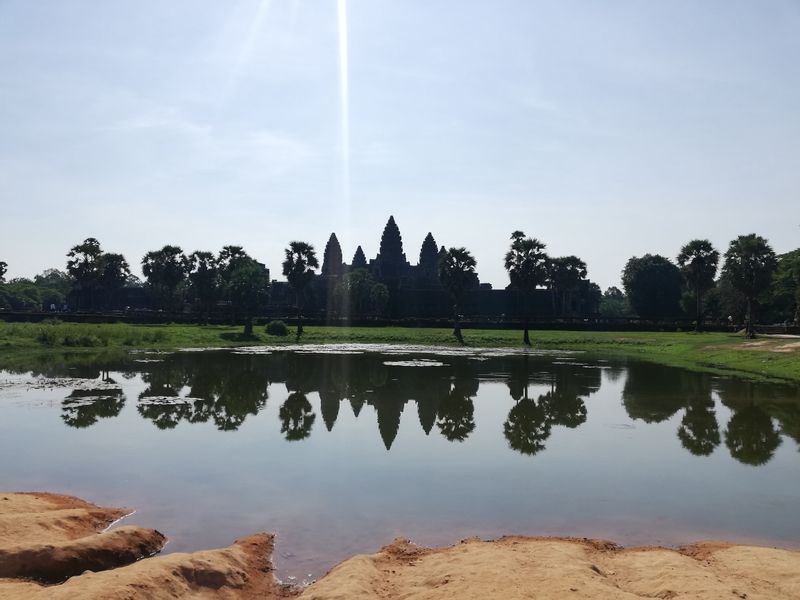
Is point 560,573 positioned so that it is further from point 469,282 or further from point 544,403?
point 469,282

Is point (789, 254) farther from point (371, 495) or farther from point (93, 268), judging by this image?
point (93, 268)

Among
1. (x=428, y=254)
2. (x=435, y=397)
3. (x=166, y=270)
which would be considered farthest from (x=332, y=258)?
(x=435, y=397)

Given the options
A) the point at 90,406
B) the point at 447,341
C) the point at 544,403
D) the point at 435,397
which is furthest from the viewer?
the point at 447,341

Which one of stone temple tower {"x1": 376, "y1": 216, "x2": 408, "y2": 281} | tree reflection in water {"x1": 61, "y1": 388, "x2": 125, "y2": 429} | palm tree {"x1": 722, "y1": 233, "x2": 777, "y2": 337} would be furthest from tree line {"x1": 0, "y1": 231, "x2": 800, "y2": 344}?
tree reflection in water {"x1": 61, "y1": 388, "x2": 125, "y2": 429}

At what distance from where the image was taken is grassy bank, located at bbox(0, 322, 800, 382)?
35.1 metres

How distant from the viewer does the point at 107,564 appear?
24.5 ft

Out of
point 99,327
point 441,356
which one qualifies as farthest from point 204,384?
point 99,327

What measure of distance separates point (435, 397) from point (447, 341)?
105 feet

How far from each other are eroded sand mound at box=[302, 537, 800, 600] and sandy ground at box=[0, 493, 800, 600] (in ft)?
0.04

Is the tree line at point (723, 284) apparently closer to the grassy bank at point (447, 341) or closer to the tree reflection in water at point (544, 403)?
the grassy bank at point (447, 341)

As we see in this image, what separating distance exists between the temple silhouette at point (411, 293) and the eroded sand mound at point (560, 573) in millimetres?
67651

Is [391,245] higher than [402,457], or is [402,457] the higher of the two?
[391,245]

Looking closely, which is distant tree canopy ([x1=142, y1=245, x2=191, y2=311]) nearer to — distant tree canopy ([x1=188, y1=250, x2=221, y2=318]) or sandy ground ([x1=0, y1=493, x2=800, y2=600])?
distant tree canopy ([x1=188, y1=250, x2=221, y2=318])

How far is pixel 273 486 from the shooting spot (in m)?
11.1
